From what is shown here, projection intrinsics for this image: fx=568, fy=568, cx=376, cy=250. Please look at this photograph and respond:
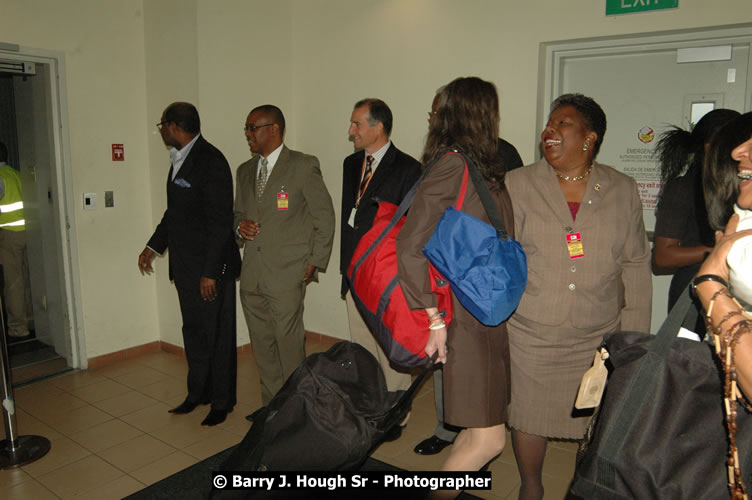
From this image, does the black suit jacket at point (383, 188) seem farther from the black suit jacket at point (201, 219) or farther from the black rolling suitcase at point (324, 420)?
the black rolling suitcase at point (324, 420)

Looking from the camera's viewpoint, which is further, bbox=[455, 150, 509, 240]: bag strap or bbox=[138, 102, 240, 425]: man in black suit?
bbox=[138, 102, 240, 425]: man in black suit

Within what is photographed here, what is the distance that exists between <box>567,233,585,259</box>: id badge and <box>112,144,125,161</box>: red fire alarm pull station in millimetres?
3696

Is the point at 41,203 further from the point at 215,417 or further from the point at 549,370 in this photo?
the point at 549,370

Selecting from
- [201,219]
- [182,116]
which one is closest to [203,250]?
[201,219]

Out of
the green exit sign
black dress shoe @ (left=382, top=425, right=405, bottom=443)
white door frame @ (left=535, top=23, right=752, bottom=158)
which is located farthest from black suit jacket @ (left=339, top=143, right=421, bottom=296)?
the green exit sign

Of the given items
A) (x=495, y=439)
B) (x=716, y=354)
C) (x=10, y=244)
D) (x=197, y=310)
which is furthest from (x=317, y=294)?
(x=716, y=354)

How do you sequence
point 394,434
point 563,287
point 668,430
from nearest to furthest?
point 668,430, point 563,287, point 394,434

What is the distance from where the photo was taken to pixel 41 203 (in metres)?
4.47

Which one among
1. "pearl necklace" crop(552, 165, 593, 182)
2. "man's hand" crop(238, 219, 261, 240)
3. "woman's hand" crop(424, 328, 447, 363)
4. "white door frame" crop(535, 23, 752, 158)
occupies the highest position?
"white door frame" crop(535, 23, 752, 158)

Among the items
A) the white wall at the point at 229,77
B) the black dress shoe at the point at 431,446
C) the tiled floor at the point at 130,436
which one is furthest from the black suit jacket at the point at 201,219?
the black dress shoe at the point at 431,446

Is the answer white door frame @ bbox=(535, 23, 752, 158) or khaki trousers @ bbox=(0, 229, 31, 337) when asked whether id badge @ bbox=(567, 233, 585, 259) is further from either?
khaki trousers @ bbox=(0, 229, 31, 337)

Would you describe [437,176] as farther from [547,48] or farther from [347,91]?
[347,91]

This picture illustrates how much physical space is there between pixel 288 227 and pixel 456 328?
5.74 ft

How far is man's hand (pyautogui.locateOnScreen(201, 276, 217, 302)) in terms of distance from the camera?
3387 millimetres
